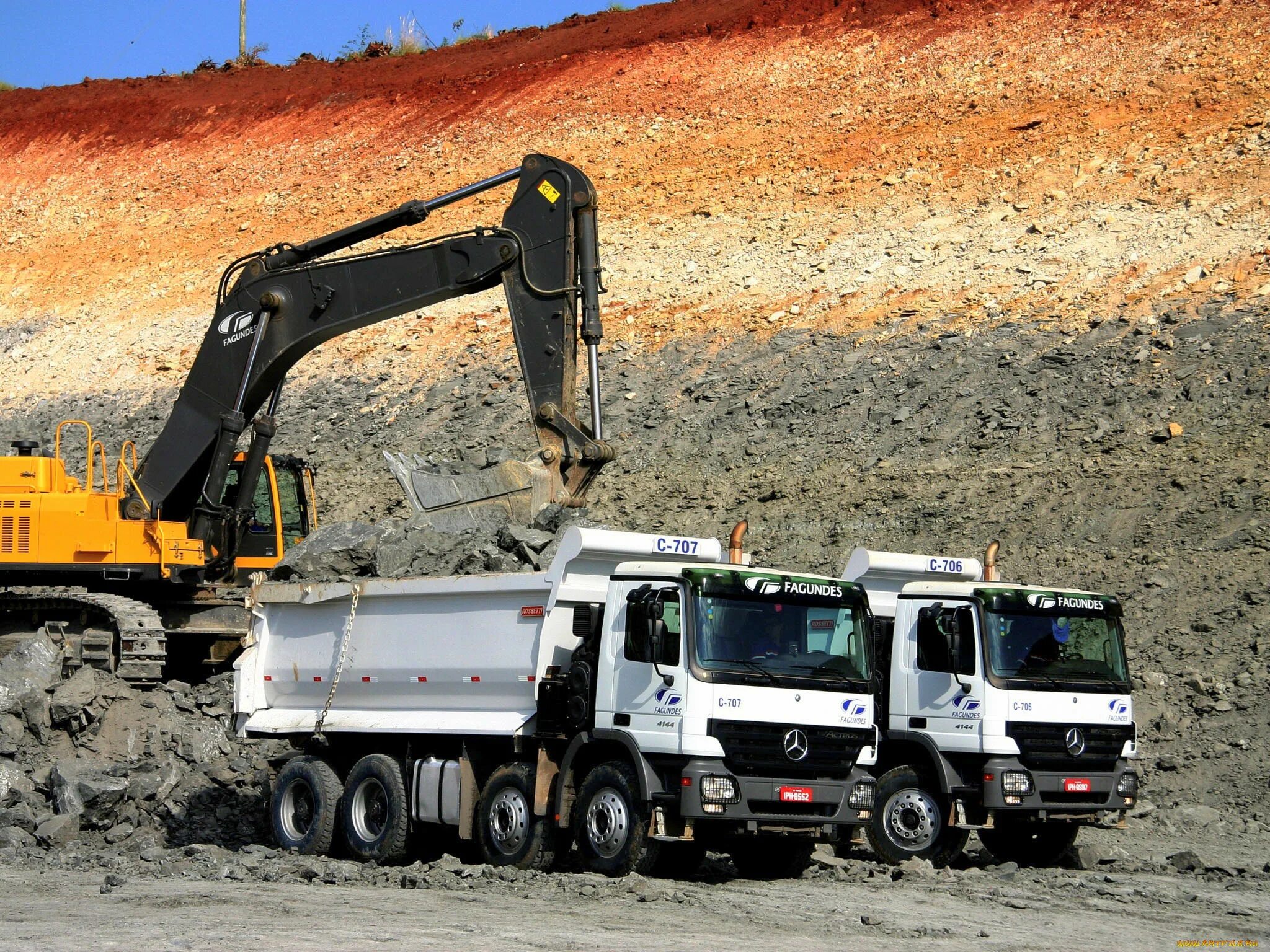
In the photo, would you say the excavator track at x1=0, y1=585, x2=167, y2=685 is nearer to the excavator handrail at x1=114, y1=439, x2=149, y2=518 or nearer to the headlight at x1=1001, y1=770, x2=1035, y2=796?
the excavator handrail at x1=114, y1=439, x2=149, y2=518

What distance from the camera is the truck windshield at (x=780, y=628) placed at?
1055 cm

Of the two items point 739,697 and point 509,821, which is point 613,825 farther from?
point 739,697

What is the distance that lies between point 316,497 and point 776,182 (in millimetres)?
11855

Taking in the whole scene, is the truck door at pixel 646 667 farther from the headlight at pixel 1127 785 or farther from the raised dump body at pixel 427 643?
the headlight at pixel 1127 785

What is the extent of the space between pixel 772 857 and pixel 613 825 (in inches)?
64.2

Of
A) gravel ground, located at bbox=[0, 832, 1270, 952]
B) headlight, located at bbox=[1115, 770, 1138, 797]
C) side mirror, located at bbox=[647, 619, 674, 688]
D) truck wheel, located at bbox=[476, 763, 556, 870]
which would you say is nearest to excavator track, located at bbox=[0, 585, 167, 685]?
gravel ground, located at bbox=[0, 832, 1270, 952]

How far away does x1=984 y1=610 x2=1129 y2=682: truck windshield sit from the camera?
12.1 metres

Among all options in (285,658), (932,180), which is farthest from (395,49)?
(285,658)

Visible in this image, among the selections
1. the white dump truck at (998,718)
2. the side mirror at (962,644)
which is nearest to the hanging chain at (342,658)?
the white dump truck at (998,718)

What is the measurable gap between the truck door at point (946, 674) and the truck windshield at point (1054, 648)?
0.58ft

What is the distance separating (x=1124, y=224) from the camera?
26.4 metres

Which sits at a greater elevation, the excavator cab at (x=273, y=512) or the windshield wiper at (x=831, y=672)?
the excavator cab at (x=273, y=512)

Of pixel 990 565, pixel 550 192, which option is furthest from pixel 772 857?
pixel 550 192

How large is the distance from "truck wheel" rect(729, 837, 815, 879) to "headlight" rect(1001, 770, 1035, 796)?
159cm
